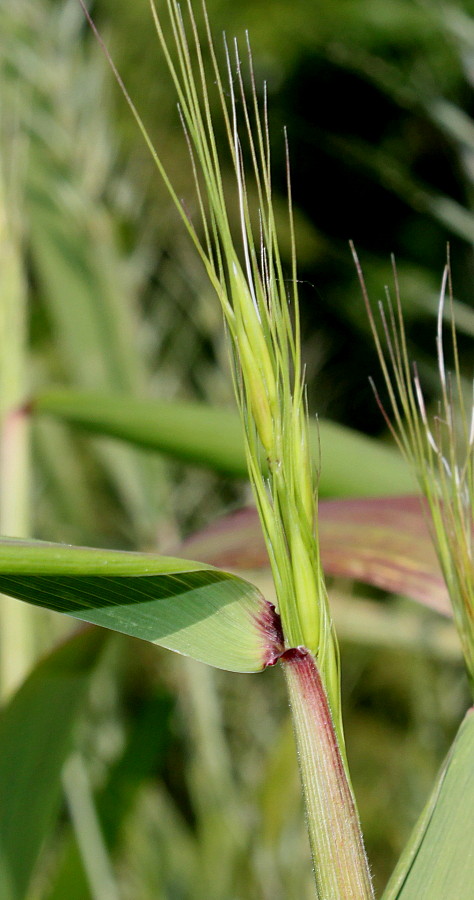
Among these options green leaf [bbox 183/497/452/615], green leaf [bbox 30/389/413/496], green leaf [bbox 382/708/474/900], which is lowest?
green leaf [bbox 382/708/474/900]

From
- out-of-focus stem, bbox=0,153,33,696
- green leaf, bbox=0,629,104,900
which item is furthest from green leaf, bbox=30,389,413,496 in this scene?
green leaf, bbox=0,629,104,900

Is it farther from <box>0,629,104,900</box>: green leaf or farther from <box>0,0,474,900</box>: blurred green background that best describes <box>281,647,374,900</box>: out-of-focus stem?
<box>0,0,474,900</box>: blurred green background

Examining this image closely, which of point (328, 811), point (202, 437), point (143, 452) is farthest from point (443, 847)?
point (143, 452)

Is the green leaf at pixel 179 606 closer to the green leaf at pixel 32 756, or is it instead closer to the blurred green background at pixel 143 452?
the green leaf at pixel 32 756

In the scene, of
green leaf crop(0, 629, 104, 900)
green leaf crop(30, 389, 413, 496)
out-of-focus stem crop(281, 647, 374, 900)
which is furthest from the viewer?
green leaf crop(30, 389, 413, 496)

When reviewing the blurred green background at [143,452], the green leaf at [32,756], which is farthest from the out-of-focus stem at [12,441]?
the green leaf at [32,756]

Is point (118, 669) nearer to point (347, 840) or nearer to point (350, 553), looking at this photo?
point (350, 553)
